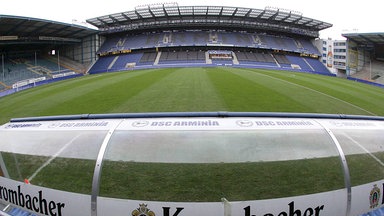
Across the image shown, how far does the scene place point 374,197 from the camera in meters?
2.73

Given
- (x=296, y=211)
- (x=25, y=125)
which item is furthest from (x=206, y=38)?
(x=296, y=211)

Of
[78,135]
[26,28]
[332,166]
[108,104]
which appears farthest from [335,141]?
[26,28]

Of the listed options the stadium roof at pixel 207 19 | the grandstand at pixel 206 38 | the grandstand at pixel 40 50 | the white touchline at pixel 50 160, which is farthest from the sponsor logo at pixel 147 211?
the stadium roof at pixel 207 19

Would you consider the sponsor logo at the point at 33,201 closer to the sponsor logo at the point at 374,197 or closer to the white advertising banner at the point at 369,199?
the white advertising banner at the point at 369,199

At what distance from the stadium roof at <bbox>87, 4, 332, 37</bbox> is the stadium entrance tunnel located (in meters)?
47.8

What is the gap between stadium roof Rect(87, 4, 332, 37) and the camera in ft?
158

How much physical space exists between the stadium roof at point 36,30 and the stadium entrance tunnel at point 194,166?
1448 inches

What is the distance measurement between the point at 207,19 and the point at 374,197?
53.9 metres

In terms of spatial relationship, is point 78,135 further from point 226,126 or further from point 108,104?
point 108,104

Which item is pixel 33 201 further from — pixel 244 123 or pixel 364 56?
pixel 364 56

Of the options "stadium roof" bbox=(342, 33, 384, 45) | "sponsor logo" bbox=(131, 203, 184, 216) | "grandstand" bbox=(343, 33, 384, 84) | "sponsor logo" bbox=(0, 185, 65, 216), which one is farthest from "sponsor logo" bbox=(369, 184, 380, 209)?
"grandstand" bbox=(343, 33, 384, 84)

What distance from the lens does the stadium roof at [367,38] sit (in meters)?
45.0

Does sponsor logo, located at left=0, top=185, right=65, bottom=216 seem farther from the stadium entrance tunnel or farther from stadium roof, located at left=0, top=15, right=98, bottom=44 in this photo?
stadium roof, located at left=0, top=15, right=98, bottom=44

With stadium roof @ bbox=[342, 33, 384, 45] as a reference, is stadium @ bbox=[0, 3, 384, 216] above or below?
below
